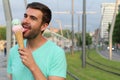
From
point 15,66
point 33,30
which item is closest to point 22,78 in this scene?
point 15,66

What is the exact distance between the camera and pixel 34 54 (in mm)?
3812

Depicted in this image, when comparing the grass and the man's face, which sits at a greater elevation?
the man's face

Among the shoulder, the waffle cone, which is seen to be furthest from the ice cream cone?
the shoulder

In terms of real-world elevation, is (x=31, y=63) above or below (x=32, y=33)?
below

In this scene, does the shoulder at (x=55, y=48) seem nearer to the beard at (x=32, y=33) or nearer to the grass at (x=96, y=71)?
the beard at (x=32, y=33)

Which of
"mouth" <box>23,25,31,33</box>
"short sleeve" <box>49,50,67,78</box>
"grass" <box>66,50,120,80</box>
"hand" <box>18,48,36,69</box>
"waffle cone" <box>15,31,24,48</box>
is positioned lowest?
"grass" <box>66,50,120,80</box>

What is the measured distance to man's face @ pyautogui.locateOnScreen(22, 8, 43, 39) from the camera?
3.72 meters

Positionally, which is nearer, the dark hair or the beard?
the beard

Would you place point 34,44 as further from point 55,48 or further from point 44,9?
point 44,9

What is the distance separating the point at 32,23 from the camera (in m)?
3.78

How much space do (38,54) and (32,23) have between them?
26 cm

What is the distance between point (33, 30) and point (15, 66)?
34 centimetres

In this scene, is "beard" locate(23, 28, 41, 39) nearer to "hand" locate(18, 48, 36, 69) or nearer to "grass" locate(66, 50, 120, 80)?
"hand" locate(18, 48, 36, 69)

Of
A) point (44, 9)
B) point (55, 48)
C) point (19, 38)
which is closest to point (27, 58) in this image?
point (19, 38)
